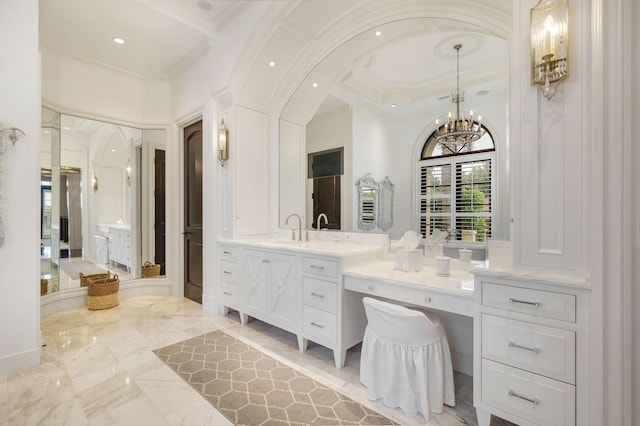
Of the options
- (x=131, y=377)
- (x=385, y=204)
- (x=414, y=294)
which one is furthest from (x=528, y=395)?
(x=131, y=377)

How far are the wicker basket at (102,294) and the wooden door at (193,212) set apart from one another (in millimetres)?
852

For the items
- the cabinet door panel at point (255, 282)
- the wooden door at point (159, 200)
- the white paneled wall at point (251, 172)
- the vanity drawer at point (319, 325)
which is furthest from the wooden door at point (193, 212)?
the vanity drawer at point (319, 325)

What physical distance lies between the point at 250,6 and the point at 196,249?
120 inches

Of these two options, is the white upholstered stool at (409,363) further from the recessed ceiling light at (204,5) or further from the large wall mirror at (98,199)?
the large wall mirror at (98,199)

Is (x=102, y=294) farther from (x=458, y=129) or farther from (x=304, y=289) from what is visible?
(x=458, y=129)

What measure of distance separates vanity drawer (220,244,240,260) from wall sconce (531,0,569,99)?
2878 millimetres

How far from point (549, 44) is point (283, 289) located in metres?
2.49

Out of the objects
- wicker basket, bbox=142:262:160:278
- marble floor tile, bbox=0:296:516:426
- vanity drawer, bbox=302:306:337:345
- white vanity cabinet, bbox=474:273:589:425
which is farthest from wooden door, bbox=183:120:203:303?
white vanity cabinet, bbox=474:273:589:425

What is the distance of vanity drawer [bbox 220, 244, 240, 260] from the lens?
323 centimetres

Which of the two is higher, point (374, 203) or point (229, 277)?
point (374, 203)

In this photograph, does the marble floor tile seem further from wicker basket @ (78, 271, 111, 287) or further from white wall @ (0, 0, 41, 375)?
wicker basket @ (78, 271, 111, 287)

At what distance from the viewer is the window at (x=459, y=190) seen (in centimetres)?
212

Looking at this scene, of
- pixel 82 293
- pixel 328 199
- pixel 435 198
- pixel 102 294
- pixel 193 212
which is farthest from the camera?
pixel 193 212

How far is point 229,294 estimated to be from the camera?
3350 mm
